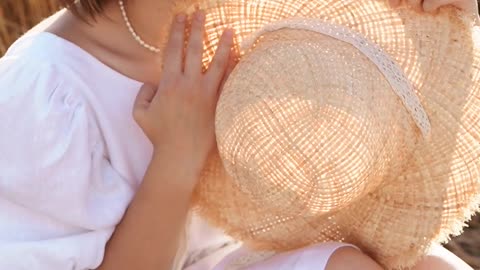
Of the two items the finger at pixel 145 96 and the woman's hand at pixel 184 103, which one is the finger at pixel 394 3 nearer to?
the woman's hand at pixel 184 103

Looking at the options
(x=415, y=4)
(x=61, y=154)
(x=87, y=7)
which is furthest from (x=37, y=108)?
(x=415, y=4)

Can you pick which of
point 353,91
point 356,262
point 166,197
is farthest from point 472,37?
point 166,197

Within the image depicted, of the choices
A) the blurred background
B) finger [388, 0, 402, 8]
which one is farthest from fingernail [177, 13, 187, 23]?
the blurred background

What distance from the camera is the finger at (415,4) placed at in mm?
1195

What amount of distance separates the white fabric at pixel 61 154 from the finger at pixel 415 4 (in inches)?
15.9

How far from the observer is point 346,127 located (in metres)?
1.10

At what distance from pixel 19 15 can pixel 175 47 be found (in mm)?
1582

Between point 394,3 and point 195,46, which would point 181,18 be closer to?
point 195,46

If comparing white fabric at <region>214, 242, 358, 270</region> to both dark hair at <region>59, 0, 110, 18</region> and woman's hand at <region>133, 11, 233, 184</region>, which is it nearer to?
woman's hand at <region>133, 11, 233, 184</region>

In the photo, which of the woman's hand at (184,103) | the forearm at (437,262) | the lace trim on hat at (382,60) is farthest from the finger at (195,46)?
the forearm at (437,262)

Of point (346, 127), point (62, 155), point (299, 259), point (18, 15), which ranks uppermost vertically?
point (346, 127)

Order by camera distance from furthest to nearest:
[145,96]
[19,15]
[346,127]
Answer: [19,15]
[145,96]
[346,127]

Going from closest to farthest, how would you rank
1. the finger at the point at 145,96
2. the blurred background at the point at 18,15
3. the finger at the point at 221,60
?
1. the finger at the point at 221,60
2. the finger at the point at 145,96
3. the blurred background at the point at 18,15

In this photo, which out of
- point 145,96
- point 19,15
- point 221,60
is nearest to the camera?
point 221,60
